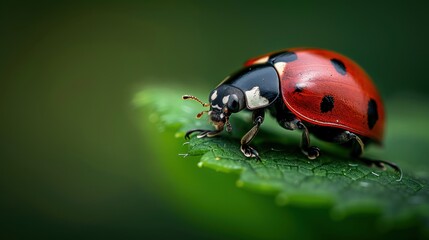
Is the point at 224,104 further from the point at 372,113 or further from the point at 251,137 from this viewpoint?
the point at 372,113

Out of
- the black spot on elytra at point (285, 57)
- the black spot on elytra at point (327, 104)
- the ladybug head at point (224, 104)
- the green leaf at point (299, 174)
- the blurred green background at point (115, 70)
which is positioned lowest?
the green leaf at point (299, 174)

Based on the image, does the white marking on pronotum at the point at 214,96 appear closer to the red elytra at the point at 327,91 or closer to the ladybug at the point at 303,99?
the ladybug at the point at 303,99

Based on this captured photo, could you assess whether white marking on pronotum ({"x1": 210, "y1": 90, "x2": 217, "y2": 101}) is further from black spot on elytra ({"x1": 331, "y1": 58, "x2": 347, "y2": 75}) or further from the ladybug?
black spot on elytra ({"x1": 331, "y1": 58, "x2": 347, "y2": 75})

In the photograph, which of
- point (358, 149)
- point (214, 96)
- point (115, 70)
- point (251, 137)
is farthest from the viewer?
point (115, 70)

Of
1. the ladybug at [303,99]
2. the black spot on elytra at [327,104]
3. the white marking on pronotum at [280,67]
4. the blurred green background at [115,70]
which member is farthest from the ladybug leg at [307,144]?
the blurred green background at [115,70]

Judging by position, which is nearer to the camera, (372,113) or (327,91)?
(327,91)

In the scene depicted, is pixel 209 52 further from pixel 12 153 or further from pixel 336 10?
pixel 12 153

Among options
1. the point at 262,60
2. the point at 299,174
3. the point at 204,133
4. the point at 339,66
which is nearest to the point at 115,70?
the point at 262,60

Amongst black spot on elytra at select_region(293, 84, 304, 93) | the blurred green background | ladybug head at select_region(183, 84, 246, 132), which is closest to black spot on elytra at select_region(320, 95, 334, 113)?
black spot on elytra at select_region(293, 84, 304, 93)

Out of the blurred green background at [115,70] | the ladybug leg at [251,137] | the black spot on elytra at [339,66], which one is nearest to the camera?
the ladybug leg at [251,137]
